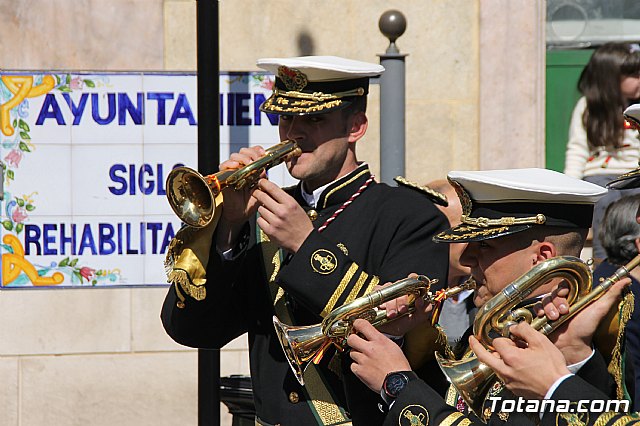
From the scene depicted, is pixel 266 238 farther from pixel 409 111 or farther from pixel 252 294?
pixel 409 111

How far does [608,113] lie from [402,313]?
14.4 feet

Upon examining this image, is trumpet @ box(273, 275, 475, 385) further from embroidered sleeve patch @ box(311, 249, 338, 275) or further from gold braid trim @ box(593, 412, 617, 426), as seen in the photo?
gold braid trim @ box(593, 412, 617, 426)

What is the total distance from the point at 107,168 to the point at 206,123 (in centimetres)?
166

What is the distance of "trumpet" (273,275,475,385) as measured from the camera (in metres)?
3.97

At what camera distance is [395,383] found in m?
3.73

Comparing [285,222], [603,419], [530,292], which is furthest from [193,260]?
[603,419]

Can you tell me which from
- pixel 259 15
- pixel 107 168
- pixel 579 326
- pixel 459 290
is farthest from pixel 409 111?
pixel 579 326

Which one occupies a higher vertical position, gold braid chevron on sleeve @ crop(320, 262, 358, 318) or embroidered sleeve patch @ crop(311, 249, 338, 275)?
embroidered sleeve patch @ crop(311, 249, 338, 275)

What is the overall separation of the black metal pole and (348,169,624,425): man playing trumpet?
214 centimetres

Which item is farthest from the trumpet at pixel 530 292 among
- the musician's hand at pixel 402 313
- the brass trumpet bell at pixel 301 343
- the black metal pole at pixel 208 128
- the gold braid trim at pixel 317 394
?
the black metal pole at pixel 208 128

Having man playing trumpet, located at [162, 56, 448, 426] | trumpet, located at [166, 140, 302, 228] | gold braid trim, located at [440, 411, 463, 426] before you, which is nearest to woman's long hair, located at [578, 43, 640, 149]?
man playing trumpet, located at [162, 56, 448, 426]

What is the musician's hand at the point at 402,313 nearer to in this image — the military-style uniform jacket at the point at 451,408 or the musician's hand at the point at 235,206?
the military-style uniform jacket at the point at 451,408

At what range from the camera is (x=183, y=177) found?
4.57 metres

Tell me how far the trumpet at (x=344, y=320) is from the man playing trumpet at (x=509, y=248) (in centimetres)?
20
